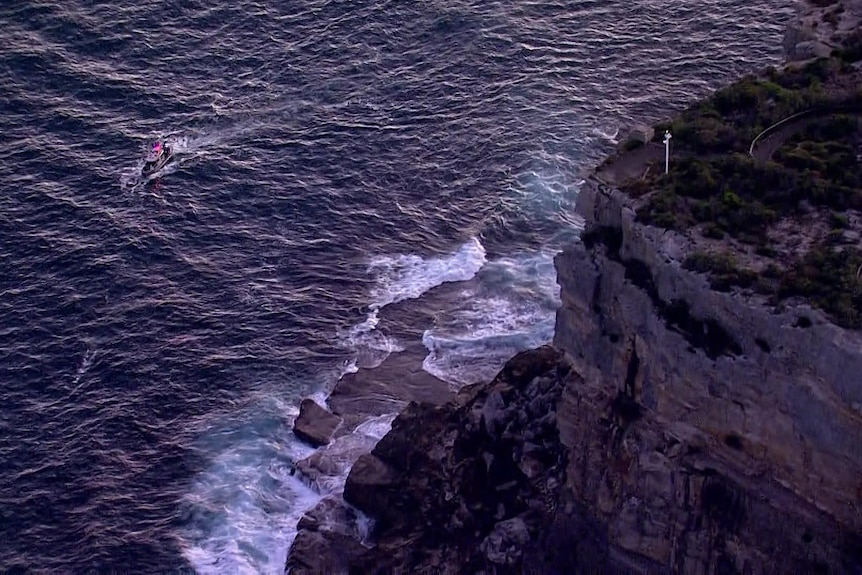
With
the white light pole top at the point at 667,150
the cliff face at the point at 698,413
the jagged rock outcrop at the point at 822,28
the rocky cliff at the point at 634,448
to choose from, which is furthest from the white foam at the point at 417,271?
the white light pole top at the point at 667,150

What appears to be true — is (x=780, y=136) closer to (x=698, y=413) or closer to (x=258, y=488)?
(x=698, y=413)

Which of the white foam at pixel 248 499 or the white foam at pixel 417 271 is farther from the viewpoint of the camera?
the white foam at pixel 417 271

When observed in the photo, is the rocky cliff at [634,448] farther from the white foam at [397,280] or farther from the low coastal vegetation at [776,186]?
the white foam at [397,280]

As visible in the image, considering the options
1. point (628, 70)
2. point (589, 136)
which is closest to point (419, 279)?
point (589, 136)

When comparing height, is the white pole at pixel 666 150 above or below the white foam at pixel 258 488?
above

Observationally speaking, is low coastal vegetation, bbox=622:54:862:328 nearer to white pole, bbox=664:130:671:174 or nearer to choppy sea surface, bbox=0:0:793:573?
white pole, bbox=664:130:671:174

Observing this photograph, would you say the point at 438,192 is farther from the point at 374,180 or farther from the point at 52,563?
the point at 52,563

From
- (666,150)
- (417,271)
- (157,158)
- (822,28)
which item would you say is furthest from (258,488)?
(822,28)
